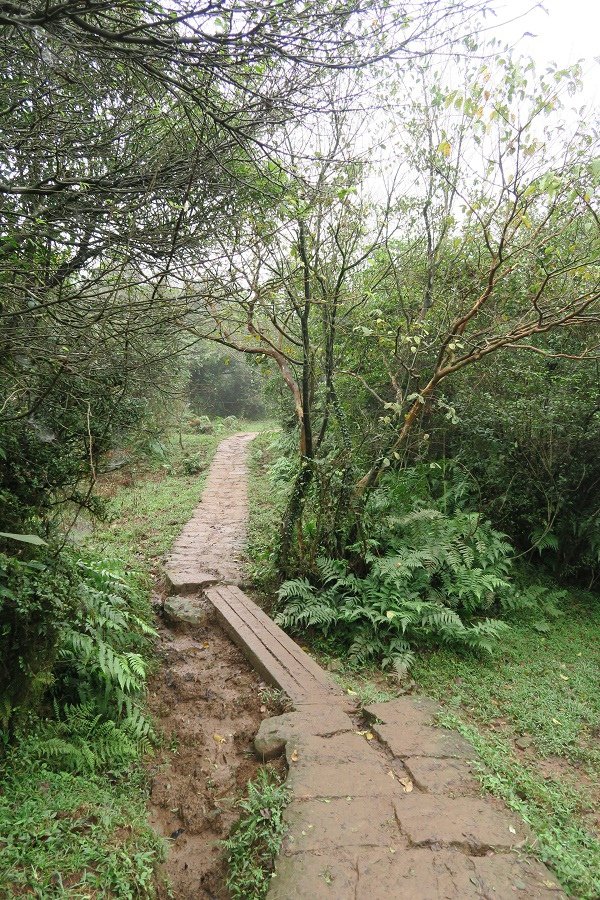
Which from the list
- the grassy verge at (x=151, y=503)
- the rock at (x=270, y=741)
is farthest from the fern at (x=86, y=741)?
the grassy verge at (x=151, y=503)

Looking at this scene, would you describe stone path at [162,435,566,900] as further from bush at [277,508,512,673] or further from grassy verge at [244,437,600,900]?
bush at [277,508,512,673]

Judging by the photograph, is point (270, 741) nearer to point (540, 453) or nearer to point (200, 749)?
point (200, 749)

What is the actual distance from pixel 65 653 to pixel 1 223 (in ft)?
9.40

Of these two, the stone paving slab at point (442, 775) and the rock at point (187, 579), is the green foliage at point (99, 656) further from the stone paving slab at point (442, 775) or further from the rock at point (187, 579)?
the stone paving slab at point (442, 775)

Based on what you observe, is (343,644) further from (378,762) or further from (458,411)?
(458,411)

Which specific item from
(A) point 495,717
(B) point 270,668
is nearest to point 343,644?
(B) point 270,668

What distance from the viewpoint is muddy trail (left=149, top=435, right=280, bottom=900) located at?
2852mm

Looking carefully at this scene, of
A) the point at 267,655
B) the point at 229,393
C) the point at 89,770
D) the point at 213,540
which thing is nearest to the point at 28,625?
the point at 89,770

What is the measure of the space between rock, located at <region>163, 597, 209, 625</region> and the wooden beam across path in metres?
0.15

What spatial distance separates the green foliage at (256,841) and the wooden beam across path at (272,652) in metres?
0.92

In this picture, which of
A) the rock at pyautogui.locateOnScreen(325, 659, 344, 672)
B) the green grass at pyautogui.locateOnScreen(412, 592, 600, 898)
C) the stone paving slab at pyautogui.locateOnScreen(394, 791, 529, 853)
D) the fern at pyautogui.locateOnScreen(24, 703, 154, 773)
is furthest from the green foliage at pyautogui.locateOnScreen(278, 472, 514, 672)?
the fern at pyautogui.locateOnScreen(24, 703, 154, 773)

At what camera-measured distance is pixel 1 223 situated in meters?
2.77

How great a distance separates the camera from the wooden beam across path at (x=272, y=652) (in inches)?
157

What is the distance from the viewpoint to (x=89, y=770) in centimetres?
307
